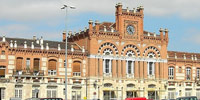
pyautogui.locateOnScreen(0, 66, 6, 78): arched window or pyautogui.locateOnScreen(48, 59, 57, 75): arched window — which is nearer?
pyautogui.locateOnScreen(0, 66, 6, 78): arched window

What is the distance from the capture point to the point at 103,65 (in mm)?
72438

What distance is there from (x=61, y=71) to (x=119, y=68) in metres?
11.3

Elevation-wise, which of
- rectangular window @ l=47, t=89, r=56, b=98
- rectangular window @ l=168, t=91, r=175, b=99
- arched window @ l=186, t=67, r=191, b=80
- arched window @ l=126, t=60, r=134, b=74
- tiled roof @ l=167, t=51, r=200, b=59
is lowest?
rectangular window @ l=168, t=91, r=175, b=99

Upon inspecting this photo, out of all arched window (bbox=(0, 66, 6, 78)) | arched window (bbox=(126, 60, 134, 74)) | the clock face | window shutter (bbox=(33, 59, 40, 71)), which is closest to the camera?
arched window (bbox=(0, 66, 6, 78))

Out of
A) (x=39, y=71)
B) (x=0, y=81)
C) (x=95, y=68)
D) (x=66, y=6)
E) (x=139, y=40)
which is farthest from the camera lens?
(x=139, y=40)

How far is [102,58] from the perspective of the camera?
72.2m

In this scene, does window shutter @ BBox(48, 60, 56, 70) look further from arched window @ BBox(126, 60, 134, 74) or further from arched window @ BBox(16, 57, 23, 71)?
arched window @ BBox(126, 60, 134, 74)

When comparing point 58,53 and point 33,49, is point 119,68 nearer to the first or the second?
point 58,53

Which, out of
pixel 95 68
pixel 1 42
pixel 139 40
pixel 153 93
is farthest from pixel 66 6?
pixel 153 93

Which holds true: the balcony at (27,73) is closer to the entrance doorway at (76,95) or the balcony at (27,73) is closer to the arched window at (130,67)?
the entrance doorway at (76,95)

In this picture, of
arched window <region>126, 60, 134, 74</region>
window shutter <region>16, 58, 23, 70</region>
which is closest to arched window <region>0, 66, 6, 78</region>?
window shutter <region>16, 58, 23, 70</region>

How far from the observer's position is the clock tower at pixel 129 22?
245 ft

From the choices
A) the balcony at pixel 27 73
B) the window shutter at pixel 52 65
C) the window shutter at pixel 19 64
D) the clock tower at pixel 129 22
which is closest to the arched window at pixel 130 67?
the clock tower at pixel 129 22

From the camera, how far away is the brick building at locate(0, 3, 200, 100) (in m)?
64.8
